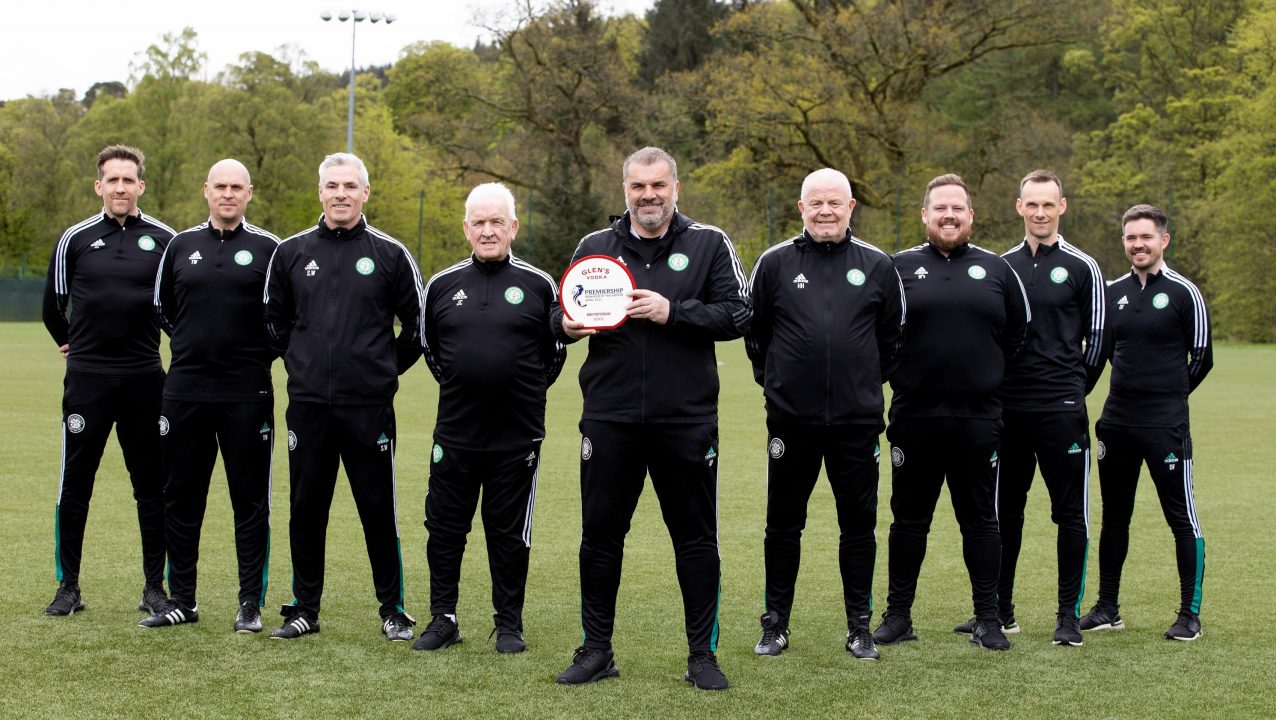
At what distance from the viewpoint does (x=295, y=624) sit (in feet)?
18.6

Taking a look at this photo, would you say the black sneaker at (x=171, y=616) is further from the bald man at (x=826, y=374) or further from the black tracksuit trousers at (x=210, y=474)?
the bald man at (x=826, y=374)

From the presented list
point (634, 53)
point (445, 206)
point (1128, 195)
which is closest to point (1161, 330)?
point (1128, 195)

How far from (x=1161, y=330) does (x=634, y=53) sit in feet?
209

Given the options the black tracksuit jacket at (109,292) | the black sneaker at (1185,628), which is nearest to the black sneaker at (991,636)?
the black sneaker at (1185,628)

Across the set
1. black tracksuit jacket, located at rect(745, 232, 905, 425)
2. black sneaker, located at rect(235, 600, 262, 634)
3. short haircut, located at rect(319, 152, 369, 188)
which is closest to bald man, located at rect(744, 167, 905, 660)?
black tracksuit jacket, located at rect(745, 232, 905, 425)

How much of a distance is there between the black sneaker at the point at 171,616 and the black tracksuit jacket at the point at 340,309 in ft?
3.89

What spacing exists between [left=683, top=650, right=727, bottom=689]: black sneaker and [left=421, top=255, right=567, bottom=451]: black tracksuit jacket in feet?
4.19

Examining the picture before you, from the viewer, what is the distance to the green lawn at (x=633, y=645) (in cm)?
477

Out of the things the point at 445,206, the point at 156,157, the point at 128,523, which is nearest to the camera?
the point at 128,523

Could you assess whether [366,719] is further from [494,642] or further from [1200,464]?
[1200,464]

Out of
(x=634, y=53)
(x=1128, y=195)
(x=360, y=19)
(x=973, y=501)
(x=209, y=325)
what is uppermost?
(x=634, y=53)

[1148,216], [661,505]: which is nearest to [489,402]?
[661,505]

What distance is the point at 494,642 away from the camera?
18.7 feet

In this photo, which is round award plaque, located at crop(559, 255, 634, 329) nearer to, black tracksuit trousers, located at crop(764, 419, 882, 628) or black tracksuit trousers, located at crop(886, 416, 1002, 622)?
black tracksuit trousers, located at crop(764, 419, 882, 628)
